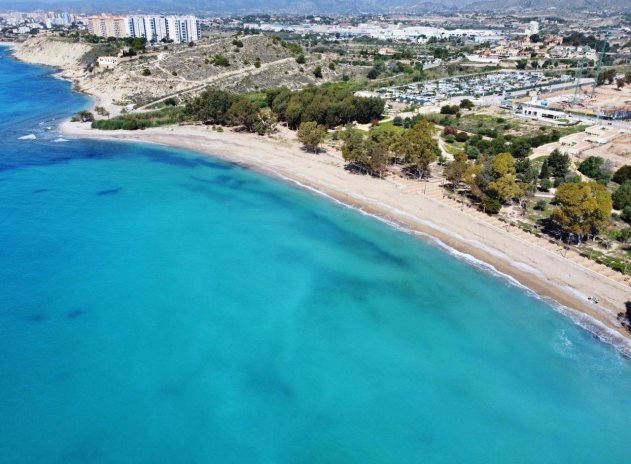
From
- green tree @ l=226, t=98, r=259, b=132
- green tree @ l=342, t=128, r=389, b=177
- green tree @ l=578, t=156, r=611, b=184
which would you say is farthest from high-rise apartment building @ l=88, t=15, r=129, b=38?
green tree @ l=578, t=156, r=611, b=184

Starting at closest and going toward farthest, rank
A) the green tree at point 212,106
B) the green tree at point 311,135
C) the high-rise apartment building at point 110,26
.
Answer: the green tree at point 311,135 → the green tree at point 212,106 → the high-rise apartment building at point 110,26

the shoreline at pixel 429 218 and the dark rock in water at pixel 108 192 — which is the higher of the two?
the shoreline at pixel 429 218

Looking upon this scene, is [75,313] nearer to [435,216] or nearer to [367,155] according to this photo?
[435,216]

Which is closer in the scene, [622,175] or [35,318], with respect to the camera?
[35,318]

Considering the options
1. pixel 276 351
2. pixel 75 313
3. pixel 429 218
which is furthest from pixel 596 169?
pixel 75 313

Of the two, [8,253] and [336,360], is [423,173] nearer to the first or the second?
[336,360]

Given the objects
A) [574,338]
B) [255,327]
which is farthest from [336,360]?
[574,338]

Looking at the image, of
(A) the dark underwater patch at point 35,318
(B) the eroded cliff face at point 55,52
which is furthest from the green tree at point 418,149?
(B) the eroded cliff face at point 55,52

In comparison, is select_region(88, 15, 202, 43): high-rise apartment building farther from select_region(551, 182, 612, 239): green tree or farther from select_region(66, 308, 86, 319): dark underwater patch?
select_region(551, 182, 612, 239): green tree

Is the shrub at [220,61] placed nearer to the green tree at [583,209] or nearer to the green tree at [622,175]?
the green tree at [622,175]
